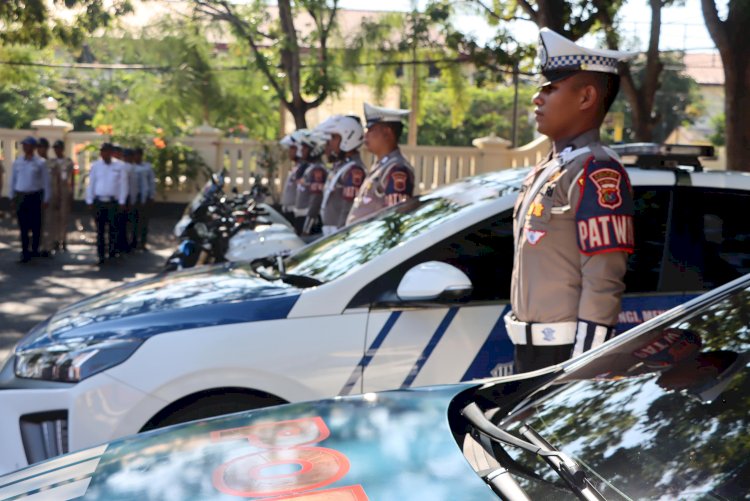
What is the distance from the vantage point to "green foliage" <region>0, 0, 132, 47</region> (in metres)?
14.7

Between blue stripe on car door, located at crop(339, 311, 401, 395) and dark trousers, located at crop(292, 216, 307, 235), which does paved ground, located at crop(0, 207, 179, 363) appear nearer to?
dark trousers, located at crop(292, 216, 307, 235)

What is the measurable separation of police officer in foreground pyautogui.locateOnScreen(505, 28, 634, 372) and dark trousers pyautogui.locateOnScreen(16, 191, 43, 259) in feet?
36.6

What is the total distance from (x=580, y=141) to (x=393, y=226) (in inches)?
45.9

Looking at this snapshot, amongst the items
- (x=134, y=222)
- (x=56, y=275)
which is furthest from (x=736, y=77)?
(x=134, y=222)

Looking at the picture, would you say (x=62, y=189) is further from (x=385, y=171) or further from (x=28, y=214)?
(x=385, y=171)

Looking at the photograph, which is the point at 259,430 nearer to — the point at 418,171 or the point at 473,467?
the point at 473,467

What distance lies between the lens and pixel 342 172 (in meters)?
8.62

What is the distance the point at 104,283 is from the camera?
1202 cm

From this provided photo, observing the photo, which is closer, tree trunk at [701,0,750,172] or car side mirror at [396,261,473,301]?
car side mirror at [396,261,473,301]

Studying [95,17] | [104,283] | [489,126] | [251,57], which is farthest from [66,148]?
[489,126]

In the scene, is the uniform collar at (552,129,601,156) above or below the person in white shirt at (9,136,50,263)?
above

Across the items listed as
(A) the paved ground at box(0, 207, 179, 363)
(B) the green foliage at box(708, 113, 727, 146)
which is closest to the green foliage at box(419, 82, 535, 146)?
(B) the green foliage at box(708, 113, 727, 146)

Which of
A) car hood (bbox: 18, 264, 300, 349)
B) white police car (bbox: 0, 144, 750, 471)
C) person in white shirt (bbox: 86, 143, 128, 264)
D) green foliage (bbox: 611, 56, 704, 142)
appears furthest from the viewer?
green foliage (bbox: 611, 56, 704, 142)

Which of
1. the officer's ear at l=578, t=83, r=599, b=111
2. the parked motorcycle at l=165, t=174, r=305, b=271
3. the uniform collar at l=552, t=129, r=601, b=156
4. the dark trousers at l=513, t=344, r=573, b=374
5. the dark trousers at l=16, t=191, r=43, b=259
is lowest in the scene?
the dark trousers at l=16, t=191, r=43, b=259
